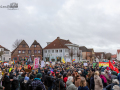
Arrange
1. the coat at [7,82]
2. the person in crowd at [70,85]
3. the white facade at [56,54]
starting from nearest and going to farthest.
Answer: the person in crowd at [70,85]
the coat at [7,82]
the white facade at [56,54]

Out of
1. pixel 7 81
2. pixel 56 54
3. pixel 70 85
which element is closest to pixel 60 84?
pixel 70 85

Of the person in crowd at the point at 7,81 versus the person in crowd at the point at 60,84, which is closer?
the person in crowd at the point at 60,84

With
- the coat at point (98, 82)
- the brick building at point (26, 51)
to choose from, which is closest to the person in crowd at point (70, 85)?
the coat at point (98, 82)

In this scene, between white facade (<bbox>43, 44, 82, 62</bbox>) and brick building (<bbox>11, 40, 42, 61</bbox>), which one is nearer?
white facade (<bbox>43, 44, 82, 62</bbox>)

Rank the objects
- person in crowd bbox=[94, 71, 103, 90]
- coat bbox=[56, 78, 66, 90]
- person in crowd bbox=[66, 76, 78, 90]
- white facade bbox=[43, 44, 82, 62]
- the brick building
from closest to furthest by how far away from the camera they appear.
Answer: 1. person in crowd bbox=[66, 76, 78, 90]
2. coat bbox=[56, 78, 66, 90]
3. person in crowd bbox=[94, 71, 103, 90]
4. white facade bbox=[43, 44, 82, 62]
5. the brick building

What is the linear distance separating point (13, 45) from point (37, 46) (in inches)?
767

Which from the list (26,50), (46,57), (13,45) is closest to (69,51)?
(46,57)

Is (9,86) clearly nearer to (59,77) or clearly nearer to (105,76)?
(59,77)

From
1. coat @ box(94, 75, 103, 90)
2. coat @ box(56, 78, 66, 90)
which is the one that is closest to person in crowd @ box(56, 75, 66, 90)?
coat @ box(56, 78, 66, 90)

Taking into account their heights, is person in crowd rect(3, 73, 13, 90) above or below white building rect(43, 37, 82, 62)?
below

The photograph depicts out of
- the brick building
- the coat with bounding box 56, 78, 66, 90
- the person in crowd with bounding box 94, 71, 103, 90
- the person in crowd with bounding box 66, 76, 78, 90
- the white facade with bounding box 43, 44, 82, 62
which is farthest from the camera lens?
the brick building

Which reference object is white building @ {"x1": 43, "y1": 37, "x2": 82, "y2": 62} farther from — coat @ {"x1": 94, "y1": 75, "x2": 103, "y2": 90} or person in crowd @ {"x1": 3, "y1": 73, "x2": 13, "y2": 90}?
coat @ {"x1": 94, "y1": 75, "x2": 103, "y2": 90}

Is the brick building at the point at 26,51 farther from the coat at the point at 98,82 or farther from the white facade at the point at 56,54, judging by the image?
the coat at the point at 98,82

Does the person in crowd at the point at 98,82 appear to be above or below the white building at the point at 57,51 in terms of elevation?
below
